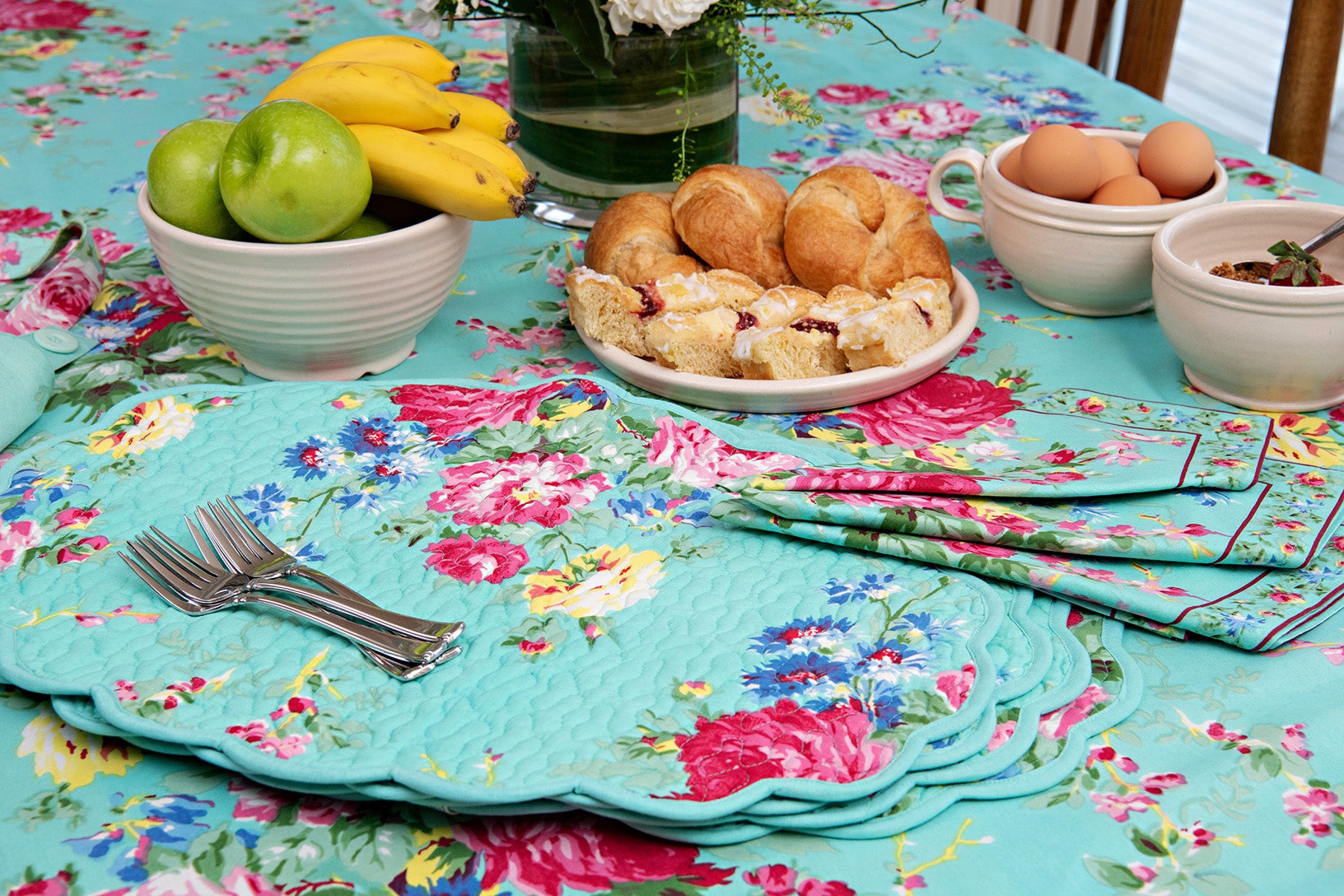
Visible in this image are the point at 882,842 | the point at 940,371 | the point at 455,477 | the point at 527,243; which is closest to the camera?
the point at 882,842

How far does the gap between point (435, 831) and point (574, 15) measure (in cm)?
67

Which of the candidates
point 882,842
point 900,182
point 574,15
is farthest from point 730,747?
point 900,182

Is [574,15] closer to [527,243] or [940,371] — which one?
[527,243]

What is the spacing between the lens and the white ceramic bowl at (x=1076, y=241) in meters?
0.86

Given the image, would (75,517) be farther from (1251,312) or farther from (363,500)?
(1251,312)

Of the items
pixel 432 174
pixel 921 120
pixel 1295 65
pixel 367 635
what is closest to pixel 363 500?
pixel 367 635

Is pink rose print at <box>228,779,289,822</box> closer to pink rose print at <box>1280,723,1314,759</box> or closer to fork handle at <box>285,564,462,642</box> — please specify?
fork handle at <box>285,564,462,642</box>

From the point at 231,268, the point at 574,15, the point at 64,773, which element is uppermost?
the point at 574,15

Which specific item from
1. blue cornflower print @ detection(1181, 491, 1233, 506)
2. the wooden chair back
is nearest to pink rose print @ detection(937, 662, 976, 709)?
blue cornflower print @ detection(1181, 491, 1233, 506)

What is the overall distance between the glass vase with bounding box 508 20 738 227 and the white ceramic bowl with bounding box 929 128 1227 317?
0.83 ft

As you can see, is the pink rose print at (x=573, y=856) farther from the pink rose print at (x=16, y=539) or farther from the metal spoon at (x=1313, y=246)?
the metal spoon at (x=1313, y=246)

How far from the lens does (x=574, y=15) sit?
0.91 meters

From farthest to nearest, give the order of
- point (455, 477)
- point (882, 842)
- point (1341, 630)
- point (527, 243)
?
point (527, 243) → point (455, 477) → point (1341, 630) → point (882, 842)

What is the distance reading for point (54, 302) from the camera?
36.5 inches
